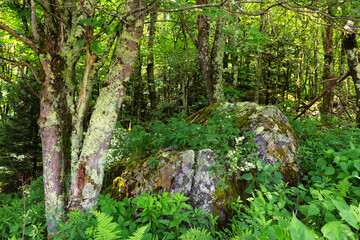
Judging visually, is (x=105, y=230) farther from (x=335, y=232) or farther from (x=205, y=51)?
(x=205, y=51)

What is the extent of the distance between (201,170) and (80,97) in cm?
217

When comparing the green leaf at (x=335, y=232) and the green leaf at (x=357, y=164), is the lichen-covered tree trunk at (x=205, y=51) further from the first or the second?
the green leaf at (x=335, y=232)

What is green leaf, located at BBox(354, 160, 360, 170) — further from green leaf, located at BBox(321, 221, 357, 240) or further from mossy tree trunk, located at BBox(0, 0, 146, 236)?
mossy tree trunk, located at BBox(0, 0, 146, 236)

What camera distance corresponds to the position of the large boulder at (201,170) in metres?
2.79

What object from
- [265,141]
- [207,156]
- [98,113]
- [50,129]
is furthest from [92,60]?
[265,141]

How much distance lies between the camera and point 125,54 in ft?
8.89

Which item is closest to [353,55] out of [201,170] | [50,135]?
[201,170]

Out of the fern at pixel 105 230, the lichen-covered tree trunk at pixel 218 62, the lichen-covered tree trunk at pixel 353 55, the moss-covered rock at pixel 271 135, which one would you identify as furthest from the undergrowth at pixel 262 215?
the lichen-covered tree trunk at pixel 218 62

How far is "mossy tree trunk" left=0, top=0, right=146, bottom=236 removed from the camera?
2627 mm

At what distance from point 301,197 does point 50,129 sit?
3528 mm

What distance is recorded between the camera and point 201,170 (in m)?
2.95

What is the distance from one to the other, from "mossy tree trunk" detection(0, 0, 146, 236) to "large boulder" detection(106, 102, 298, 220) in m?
0.67

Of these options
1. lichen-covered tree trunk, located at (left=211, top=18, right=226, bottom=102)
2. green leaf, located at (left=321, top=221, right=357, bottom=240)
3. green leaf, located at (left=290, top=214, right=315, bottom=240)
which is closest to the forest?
green leaf, located at (left=321, top=221, right=357, bottom=240)

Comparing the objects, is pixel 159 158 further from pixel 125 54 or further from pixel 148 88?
pixel 148 88
